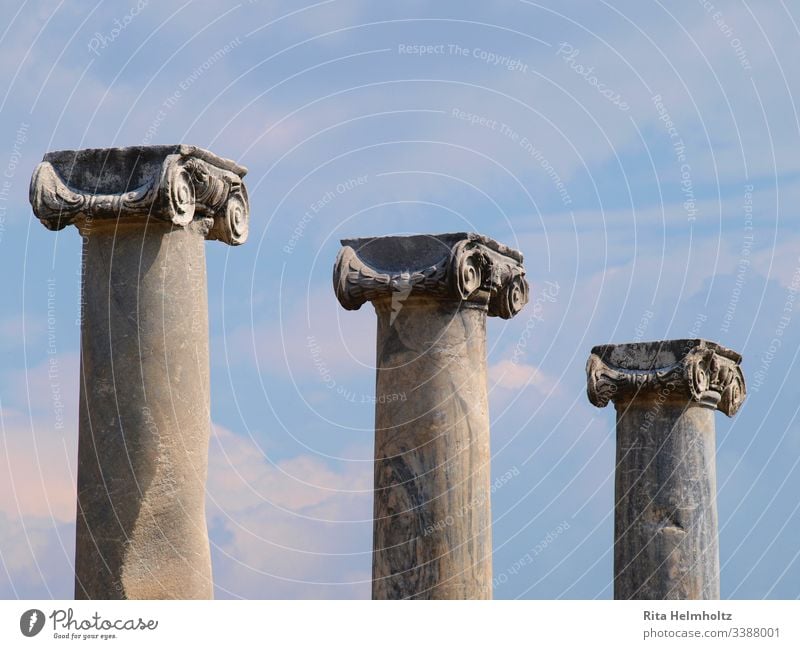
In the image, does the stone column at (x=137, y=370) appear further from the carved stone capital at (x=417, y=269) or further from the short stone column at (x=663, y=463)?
the short stone column at (x=663, y=463)

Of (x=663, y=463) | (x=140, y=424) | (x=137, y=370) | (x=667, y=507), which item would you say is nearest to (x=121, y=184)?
(x=137, y=370)

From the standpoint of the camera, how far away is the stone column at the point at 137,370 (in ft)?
67.2

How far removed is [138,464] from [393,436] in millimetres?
5200

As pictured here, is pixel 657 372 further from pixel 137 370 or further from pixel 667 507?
pixel 137 370

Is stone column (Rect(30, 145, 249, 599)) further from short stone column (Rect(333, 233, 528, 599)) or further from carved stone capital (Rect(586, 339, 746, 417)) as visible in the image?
carved stone capital (Rect(586, 339, 746, 417))

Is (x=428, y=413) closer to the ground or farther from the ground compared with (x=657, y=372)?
closer to the ground

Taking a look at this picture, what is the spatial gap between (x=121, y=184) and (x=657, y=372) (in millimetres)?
14858

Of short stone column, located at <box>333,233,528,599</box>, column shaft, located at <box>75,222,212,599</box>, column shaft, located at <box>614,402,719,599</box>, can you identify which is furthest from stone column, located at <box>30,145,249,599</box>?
column shaft, located at <box>614,402,719,599</box>

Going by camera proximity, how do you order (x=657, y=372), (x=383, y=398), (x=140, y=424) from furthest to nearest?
(x=657, y=372) < (x=383, y=398) < (x=140, y=424)

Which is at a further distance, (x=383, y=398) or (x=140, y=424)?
(x=383, y=398)

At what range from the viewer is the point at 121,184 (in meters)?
20.8

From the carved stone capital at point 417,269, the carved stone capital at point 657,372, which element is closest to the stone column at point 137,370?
the carved stone capital at point 417,269

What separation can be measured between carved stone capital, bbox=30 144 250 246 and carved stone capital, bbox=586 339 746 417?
1376cm
